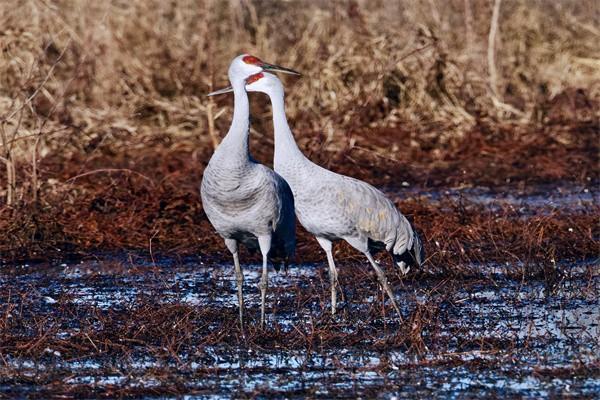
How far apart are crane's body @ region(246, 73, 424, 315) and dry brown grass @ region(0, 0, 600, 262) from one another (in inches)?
144

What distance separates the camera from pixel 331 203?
6949 millimetres

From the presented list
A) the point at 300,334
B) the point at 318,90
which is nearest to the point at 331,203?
the point at 300,334

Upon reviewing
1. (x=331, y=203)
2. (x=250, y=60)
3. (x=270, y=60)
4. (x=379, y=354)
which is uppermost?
(x=250, y=60)

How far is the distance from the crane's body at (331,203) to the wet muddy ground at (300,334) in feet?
1.24

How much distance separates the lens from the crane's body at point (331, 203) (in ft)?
22.8

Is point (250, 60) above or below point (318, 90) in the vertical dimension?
above

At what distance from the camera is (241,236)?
7.06 metres

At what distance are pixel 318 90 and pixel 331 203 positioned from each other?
288 inches

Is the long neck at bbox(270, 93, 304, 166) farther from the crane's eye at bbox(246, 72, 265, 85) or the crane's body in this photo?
the crane's eye at bbox(246, 72, 265, 85)

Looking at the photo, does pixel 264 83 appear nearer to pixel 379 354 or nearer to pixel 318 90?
pixel 379 354

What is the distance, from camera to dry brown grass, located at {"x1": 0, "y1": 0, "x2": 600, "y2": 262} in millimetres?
12469

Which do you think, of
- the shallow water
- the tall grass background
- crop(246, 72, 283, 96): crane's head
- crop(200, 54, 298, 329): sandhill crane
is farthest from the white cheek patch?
the tall grass background

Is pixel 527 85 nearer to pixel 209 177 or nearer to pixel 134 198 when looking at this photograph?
pixel 134 198

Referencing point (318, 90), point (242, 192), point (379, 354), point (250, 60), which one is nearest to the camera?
point (379, 354)
